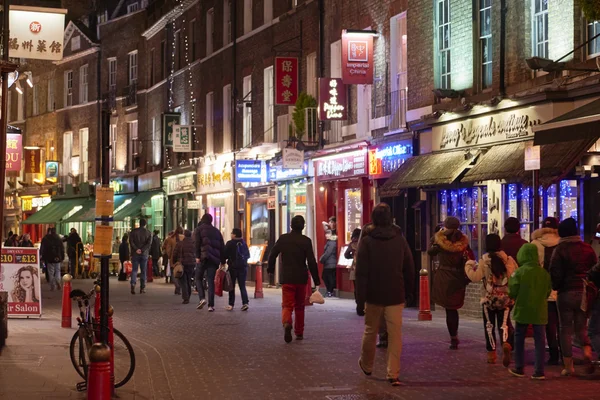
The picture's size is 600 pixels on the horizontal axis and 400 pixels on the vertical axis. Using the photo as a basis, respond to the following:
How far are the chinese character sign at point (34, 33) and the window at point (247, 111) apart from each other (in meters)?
20.3

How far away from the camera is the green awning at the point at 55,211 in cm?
5472

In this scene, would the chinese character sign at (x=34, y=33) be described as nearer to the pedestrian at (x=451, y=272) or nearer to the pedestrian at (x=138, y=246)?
the pedestrian at (x=451, y=272)

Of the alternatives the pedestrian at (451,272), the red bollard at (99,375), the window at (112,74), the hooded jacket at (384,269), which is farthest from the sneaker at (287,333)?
the window at (112,74)

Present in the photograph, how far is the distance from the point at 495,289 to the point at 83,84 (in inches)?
1772

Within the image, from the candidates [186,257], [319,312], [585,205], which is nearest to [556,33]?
[585,205]

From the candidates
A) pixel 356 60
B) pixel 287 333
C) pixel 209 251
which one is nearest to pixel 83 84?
pixel 356 60

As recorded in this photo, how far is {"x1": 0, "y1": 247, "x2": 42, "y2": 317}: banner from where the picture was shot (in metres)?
21.5

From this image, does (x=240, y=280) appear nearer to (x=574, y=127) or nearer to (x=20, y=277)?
(x=20, y=277)

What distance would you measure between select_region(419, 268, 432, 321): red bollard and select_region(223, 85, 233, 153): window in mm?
19213

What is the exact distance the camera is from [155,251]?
4072cm

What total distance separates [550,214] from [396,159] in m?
6.54

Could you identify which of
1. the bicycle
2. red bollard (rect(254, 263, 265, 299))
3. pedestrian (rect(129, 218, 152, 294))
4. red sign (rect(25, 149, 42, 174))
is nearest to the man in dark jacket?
the bicycle

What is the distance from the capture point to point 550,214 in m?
19.8

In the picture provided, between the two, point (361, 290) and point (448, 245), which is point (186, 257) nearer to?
point (448, 245)
